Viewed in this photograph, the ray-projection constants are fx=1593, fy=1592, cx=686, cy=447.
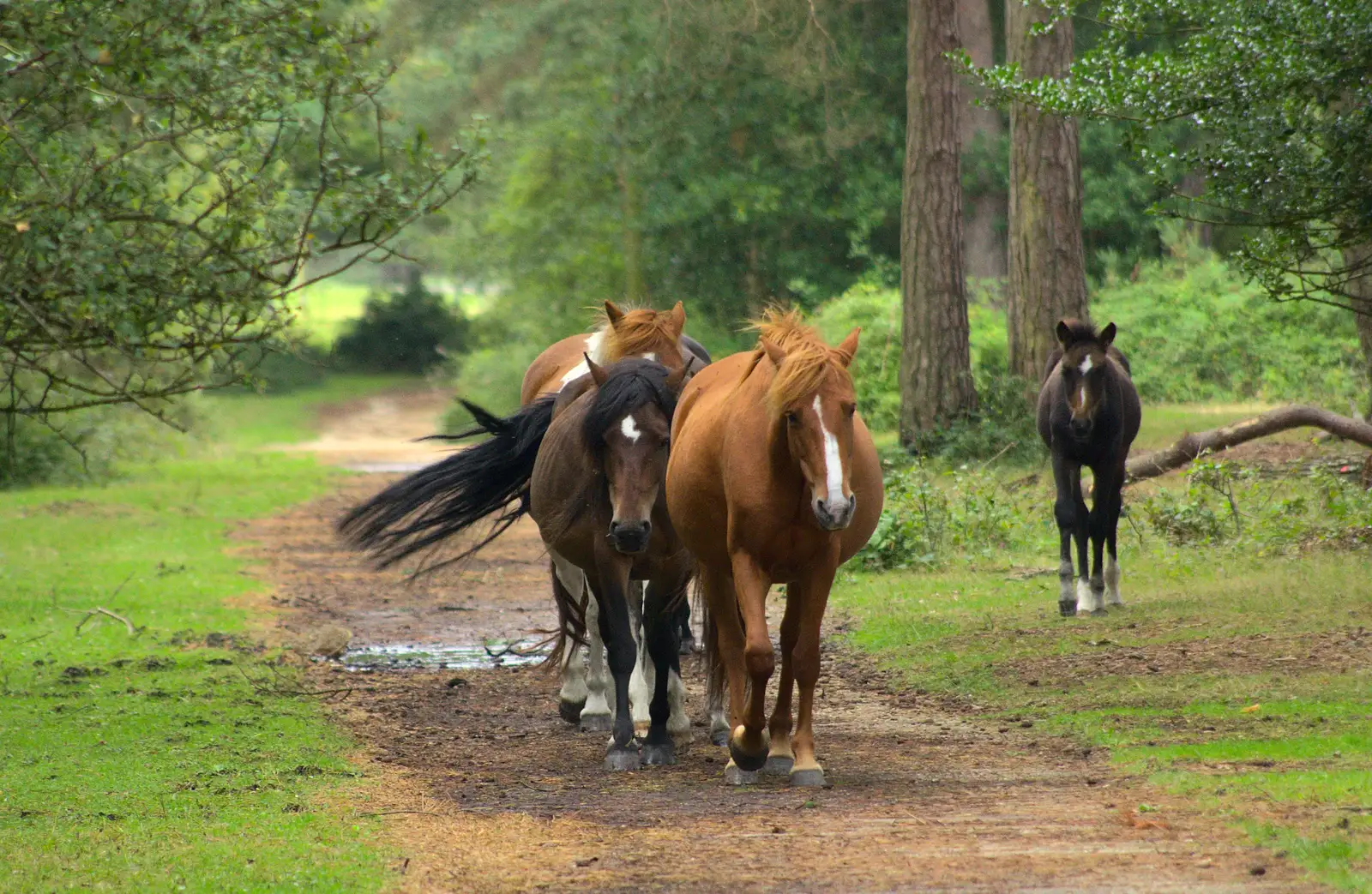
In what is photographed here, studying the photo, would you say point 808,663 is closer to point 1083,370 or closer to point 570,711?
point 570,711

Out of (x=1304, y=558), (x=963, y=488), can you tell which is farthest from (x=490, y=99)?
(x=1304, y=558)

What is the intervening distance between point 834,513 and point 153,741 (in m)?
4.34

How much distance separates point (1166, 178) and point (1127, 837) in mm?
6522

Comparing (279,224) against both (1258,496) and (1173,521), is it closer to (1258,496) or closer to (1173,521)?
(1173,521)

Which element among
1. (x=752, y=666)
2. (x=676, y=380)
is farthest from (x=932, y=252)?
(x=752, y=666)

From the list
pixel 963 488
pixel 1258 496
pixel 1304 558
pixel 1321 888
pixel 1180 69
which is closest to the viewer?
pixel 1321 888

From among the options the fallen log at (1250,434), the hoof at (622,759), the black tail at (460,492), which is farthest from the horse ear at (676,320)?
the fallen log at (1250,434)

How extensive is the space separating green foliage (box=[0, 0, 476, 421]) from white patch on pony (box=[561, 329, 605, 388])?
1.30m

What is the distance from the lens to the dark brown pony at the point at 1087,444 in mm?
11594

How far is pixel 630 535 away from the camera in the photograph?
7609mm

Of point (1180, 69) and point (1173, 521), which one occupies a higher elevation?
point (1180, 69)

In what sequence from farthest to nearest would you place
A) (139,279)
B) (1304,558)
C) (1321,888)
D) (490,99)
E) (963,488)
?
(490,99)
(963,488)
(1304,558)
(139,279)
(1321,888)

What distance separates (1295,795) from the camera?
601 cm

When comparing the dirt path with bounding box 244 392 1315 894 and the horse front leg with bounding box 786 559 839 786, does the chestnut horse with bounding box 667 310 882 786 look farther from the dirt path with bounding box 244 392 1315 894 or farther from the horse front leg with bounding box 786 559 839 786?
the dirt path with bounding box 244 392 1315 894
